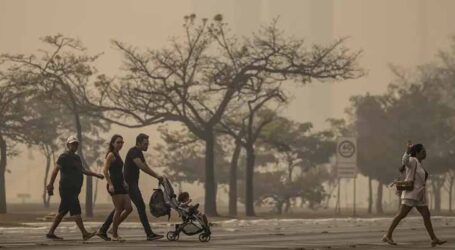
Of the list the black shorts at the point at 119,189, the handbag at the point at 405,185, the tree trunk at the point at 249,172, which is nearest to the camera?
the handbag at the point at 405,185

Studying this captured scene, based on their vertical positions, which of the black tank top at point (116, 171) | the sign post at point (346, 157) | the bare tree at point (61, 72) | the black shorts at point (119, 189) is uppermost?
the bare tree at point (61, 72)

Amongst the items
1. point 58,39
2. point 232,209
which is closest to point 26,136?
point 232,209

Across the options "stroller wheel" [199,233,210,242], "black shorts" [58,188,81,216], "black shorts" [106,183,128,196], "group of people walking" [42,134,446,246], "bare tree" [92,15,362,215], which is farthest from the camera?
"bare tree" [92,15,362,215]

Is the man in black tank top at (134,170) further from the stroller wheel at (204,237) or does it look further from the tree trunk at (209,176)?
the tree trunk at (209,176)

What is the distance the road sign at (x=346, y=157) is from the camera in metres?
47.8

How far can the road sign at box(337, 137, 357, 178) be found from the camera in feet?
157

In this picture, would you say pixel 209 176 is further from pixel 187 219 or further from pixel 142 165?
pixel 142 165

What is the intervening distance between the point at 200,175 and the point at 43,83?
4419 cm

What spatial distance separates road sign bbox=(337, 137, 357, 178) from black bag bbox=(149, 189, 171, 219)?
27.0 meters

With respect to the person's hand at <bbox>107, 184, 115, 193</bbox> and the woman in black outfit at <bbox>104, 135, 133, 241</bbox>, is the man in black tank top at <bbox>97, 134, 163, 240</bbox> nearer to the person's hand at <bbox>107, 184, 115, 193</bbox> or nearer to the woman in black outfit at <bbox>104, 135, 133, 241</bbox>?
the woman in black outfit at <bbox>104, 135, 133, 241</bbox>

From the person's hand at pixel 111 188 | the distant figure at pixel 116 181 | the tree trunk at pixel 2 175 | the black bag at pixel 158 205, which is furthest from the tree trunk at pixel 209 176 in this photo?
the person's hand at pixel 111 188

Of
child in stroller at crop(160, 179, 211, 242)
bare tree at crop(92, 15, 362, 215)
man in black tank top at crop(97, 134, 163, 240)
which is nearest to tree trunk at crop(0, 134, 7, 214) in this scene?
bare tree at crop(92, 15, 362, 215)

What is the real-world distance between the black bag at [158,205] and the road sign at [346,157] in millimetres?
27037

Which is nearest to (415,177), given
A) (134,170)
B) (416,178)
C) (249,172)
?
(416,178)
